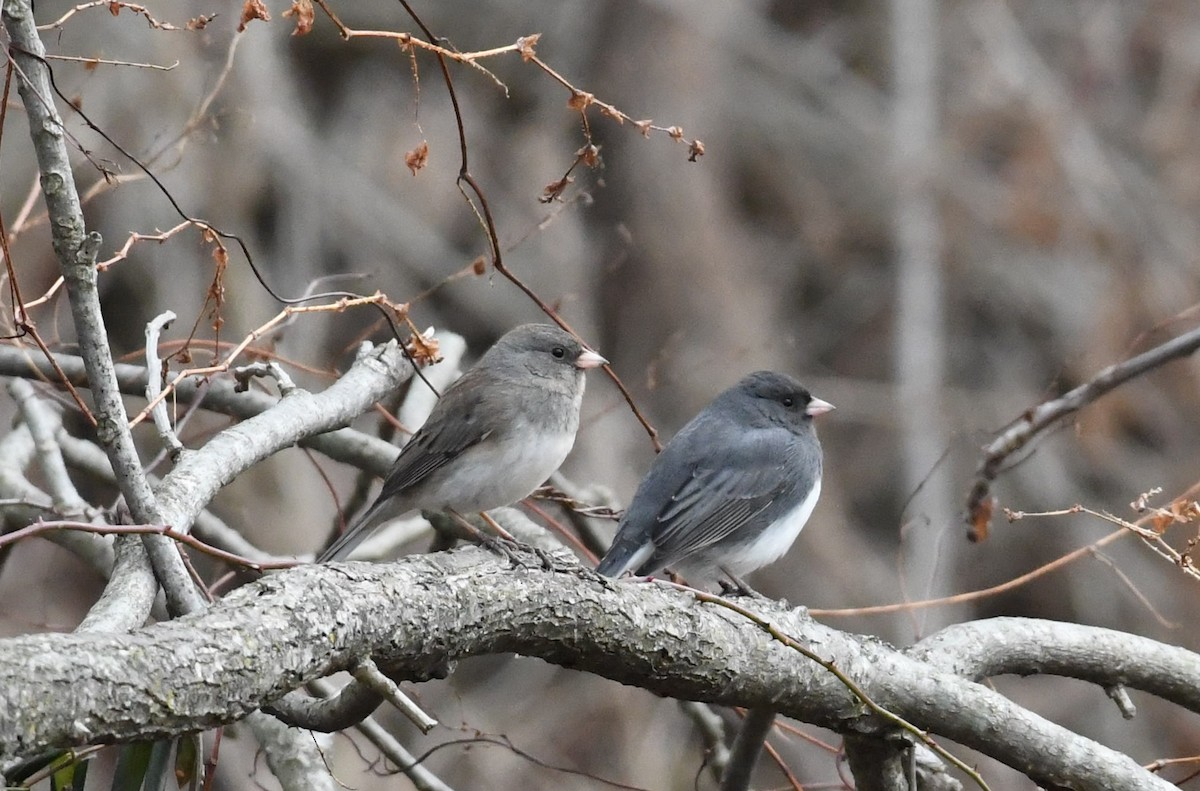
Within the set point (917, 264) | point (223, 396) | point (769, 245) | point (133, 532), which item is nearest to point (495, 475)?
point (223, 396)

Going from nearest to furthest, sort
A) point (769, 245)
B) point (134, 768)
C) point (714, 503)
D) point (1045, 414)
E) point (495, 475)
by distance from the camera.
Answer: point (134, 768), point (1045, 414), point (495, 475), point (714, 503), point (769, 245)

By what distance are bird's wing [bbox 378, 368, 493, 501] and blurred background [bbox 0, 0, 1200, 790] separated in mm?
2514

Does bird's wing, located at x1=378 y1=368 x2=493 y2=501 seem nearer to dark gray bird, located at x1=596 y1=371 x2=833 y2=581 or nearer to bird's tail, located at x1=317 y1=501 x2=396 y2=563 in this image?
bird's tail, located at x1=317 y1=501 x2=396 y2=563

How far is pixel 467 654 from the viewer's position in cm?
209

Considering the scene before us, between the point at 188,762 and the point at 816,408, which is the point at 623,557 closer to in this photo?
the point at 816,408

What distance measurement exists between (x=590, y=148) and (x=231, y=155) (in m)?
4.29

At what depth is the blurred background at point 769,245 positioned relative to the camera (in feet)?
21.1

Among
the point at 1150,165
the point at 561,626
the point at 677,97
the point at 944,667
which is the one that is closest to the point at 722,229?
the point at 677,97

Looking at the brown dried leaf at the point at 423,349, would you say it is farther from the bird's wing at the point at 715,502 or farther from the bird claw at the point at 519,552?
the bird's wing at the point at 715,502

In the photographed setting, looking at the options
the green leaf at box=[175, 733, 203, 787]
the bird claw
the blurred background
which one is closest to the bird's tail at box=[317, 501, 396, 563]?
the bird claw

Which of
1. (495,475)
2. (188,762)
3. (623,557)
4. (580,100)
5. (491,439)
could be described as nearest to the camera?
(188,762)

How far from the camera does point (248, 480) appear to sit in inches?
235

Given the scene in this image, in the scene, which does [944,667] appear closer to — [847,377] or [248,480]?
[248,480]

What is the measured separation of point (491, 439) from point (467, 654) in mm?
1517
